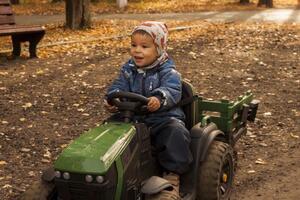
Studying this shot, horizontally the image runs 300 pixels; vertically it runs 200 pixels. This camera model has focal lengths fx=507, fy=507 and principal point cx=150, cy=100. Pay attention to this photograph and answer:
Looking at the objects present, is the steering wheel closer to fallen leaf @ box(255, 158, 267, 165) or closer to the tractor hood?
the tractor hood

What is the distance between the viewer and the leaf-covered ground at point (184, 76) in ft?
16.4

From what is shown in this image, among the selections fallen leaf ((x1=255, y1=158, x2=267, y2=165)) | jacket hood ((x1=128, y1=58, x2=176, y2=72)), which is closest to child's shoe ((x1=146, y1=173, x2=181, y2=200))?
jacket hood ((x1=128, y1=58, x2=176, y2=72))

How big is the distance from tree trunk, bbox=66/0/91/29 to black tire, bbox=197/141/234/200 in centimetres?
930

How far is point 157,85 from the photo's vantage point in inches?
153

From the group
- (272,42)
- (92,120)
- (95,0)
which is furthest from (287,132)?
(95,0)

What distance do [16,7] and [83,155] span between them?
72.7ft

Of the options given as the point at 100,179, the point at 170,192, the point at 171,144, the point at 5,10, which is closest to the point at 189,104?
the point at 171,144

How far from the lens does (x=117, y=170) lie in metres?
3.24

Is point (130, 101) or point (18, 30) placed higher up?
point (18, 30)

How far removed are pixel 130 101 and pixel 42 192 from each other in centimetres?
88

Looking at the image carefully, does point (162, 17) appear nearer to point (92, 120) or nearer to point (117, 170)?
point (92, 120)

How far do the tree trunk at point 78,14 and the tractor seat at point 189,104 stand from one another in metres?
9.19

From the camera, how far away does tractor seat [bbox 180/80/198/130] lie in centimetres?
414

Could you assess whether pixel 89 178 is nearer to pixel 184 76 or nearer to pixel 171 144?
pixel 171 144
